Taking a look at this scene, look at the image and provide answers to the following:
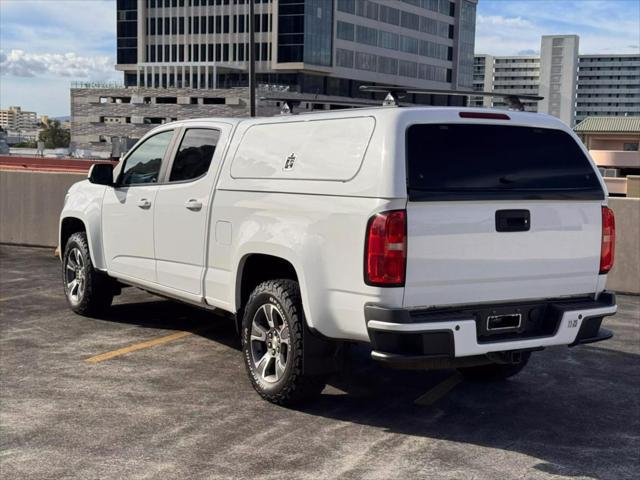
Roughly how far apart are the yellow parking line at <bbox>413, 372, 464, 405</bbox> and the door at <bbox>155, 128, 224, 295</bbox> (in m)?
1.96

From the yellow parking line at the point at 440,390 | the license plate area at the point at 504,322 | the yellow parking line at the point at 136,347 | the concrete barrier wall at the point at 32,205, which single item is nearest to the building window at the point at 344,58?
the concrete barrier wall at the point at 32,205

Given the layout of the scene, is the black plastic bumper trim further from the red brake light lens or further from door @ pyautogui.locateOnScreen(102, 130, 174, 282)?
door @ pyautogui.locateOnScreen(102, 130, 174, 282)

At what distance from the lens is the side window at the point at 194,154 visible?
274 inches

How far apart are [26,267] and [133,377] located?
6.42 meters

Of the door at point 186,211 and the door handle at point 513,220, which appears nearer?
the door handle at point 513,220

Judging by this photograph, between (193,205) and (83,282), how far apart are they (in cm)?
241

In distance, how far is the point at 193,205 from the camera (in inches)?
272

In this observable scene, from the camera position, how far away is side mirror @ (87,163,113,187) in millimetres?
8070

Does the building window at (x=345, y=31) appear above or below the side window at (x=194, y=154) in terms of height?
above

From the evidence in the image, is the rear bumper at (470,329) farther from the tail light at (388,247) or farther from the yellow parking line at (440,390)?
the yellow parking line at (440,390)

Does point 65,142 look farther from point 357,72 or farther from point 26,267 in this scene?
point 26,267

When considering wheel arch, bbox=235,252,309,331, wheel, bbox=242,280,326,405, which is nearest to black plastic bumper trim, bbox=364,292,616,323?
wheel, bbox=242,280,326,405

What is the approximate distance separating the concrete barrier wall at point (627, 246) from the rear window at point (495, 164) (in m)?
5.95

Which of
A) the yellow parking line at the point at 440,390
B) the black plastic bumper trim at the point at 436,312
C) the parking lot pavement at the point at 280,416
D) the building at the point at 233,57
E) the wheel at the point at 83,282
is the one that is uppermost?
the building at the point at 233,57
